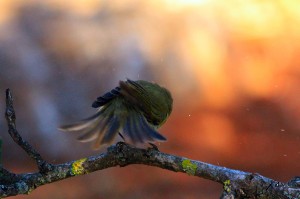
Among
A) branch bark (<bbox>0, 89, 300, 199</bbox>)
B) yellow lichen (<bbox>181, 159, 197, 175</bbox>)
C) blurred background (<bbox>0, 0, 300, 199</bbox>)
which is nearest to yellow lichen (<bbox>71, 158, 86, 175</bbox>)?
branch bark (<bbox>0, 89, 300, 199</bbox>)

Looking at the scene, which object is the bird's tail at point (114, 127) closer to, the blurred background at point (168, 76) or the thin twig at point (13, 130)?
the thin twig at point (13, 130)

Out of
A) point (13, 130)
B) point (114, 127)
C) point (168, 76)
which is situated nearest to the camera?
point (13, 130)

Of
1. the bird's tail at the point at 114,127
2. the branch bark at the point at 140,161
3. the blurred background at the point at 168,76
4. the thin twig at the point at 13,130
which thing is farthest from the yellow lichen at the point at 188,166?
the blurred background at the point at 168,76

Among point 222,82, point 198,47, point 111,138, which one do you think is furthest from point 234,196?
point 198,47

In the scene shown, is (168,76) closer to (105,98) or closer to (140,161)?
(105,98)

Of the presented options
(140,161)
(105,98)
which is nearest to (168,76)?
(105,98)

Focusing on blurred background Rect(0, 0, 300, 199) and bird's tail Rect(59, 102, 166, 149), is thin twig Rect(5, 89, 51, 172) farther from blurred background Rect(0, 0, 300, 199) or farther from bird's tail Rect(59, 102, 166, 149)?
blurred background Rect(0, 0, 300, 199)

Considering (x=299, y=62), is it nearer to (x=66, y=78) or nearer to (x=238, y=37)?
(x=238, y=37)

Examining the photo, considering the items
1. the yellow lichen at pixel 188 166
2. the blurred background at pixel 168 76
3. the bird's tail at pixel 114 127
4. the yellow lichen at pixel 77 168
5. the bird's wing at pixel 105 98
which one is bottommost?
the yellow lichen at pixel 77 168
